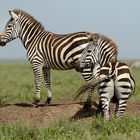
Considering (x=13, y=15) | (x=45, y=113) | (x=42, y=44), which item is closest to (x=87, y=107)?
(x=45, y=113)

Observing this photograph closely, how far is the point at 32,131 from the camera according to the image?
315 inches

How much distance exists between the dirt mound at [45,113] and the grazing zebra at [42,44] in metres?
0.76

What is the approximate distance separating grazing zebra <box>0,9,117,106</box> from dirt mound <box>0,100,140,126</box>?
2.50 feet

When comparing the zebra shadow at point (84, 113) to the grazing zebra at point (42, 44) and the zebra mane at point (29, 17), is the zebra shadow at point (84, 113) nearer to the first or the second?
the grazing zebra at point (42, 44)

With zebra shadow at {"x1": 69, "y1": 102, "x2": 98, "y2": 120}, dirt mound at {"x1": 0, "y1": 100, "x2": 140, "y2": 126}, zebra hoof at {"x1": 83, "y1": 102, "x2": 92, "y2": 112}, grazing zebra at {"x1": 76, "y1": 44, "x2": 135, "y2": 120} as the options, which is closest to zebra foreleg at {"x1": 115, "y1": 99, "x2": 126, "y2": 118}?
grazing zebra at {"x1": 76, "y1": 44, "x2": 135, "y2": 120}

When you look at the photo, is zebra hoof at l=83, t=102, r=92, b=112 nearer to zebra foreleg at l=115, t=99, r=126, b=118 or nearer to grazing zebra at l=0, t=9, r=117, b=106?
grazing zebra at l=0, t=9, r=117, b=106

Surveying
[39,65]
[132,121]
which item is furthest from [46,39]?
[132,121]

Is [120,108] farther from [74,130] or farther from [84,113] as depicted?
[84,113]

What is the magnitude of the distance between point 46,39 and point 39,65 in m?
0.77

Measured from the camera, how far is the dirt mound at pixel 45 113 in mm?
10805

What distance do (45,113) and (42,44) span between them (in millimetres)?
2153

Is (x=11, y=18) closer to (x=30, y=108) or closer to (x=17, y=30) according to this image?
(x=17, y=30)

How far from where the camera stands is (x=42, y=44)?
12.6 meters

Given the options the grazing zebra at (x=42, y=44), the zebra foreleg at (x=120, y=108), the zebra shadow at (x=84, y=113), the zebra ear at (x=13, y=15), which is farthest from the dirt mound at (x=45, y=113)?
the zebra ear at (x=13, y=15)
